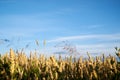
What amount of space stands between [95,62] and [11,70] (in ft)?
9.42

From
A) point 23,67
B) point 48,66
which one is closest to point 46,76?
point 48,66

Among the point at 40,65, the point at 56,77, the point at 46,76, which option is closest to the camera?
the point at 56,77

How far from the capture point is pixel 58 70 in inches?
316

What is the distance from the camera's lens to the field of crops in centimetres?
766

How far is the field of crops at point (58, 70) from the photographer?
Answer: 301 inches

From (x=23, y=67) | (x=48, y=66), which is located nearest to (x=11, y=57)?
(x=23, y=67)

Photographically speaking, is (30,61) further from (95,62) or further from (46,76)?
(95,62)

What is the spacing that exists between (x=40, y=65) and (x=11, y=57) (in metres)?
1.06

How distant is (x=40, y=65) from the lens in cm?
861

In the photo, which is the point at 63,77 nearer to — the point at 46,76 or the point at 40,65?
the point at 46,76

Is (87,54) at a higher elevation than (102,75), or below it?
higher

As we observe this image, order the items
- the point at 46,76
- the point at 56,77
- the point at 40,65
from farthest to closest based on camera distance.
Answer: the point at 40,65, the point at 46,76, the point at 56,77

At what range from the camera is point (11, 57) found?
8.36m

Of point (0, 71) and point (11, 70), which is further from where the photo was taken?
point (0, 71)
